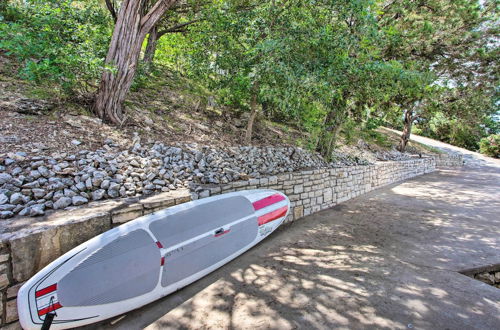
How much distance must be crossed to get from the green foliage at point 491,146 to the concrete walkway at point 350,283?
1406cm

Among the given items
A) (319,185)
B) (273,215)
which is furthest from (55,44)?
(319,185)

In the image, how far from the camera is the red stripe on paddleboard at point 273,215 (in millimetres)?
3338

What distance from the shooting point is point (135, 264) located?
2072 mm

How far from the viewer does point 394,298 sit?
223cm

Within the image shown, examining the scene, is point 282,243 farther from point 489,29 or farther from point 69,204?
point 489,29

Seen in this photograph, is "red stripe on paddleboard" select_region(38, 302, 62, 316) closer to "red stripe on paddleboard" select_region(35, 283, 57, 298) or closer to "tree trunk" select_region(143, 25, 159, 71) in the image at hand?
"red stripe on paddleboard" select_region(35, 283, 57, 298)

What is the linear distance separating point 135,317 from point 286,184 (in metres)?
2.83

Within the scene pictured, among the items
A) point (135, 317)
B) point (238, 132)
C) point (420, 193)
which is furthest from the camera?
point (420, 193)

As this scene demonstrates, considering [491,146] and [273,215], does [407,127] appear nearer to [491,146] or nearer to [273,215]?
[491,146]

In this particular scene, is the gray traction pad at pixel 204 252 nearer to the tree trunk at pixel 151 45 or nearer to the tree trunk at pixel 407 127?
the tree trunk at pixel 151 45

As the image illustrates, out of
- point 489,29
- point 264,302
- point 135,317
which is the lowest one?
point 135,317

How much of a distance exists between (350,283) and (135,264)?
2.03 meters

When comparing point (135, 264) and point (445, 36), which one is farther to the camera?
point (445, 36)

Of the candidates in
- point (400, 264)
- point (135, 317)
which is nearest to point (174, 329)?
point (135, 317)
